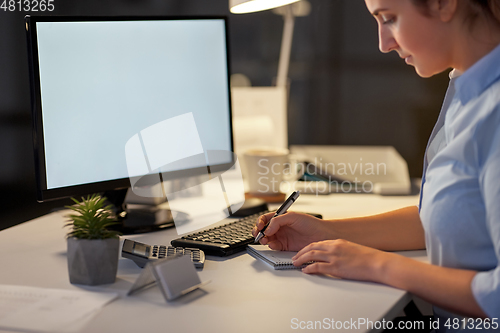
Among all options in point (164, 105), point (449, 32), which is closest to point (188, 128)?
point (164, 105)

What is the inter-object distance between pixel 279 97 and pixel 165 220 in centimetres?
Answer: 89

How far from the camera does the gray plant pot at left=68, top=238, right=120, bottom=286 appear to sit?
0.74m

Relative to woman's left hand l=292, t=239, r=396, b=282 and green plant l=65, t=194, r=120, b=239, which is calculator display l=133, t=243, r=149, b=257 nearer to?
green plant l=65, t=194, r=120, b=239

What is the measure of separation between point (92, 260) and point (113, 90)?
435 mm

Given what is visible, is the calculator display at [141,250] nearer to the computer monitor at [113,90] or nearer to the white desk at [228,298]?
the white desk at [228,298]

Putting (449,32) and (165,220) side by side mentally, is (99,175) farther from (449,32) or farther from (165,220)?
(449,32)

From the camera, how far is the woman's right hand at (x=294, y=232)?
930 millimetres

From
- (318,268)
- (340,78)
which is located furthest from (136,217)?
(340,78)

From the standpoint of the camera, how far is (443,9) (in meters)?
0.73

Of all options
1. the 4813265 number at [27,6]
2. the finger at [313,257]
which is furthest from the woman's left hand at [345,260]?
the 4813265 number at [27,6]

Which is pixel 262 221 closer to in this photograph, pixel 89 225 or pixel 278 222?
pixel 278 222

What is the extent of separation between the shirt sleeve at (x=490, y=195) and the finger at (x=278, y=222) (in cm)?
35

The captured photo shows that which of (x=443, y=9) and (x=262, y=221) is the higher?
(x=443, y=9)

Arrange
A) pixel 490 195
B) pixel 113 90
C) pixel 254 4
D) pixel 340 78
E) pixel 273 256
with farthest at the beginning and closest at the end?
pixel 340 78 → pixel 254 4 → pixel 113 90 → pixel 273 256 → pixel 490 195
